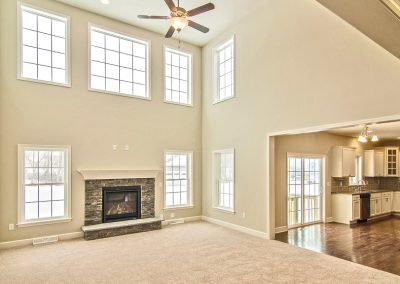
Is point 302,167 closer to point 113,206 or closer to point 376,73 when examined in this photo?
point 376,73

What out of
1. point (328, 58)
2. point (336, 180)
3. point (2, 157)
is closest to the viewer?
point (328, 58)

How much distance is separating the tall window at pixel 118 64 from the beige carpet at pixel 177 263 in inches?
149

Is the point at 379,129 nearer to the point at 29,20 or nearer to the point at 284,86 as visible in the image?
the point at 284,86

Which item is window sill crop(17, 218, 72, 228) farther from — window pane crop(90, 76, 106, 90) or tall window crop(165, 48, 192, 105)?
tall window crop(165, 48, 192, 105)

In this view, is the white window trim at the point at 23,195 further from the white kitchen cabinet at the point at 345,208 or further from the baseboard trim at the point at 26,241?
the white kitchen cabinet at the point at 345,208

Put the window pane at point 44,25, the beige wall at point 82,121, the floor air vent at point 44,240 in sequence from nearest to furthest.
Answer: the beige wall at point 82,121
the floor air vent at point 44,240
the window pane at point 44,25

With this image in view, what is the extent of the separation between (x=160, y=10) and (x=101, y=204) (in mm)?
4948

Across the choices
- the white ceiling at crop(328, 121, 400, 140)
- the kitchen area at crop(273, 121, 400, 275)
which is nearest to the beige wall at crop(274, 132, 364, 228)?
the kitchen area at crop(273, 121, 400, 275)

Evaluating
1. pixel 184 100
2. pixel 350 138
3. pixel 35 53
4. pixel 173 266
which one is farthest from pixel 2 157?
pixel 350 138

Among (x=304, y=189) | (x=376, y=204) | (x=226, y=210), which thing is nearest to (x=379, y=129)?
(x=304, y=189)

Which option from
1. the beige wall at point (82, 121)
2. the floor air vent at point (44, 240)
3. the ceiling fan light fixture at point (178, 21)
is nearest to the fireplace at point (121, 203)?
the beige wall at point (82, 121)

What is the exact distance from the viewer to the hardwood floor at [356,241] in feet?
15.1

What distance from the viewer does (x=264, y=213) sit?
596cm

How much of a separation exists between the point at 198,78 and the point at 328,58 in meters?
4.25
